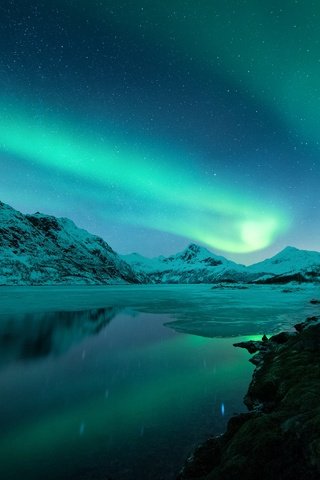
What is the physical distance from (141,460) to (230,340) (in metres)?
17.9

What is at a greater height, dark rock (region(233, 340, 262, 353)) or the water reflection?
dark rock (region(233, 340, 262, 353))

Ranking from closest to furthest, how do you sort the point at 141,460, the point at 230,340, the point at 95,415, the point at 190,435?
1. the point at 141,460
2. the point at 190,435
3. the point at 95,415
4. the point at 230,340

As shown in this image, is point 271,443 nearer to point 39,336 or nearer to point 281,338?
point 281,338

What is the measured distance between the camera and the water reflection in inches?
792

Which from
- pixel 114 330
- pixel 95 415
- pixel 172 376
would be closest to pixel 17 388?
pixel 95 415

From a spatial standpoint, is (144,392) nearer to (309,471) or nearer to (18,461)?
(18,461)

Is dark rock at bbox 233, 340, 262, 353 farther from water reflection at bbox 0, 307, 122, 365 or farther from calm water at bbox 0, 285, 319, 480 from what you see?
water reflection at bbox 0, 307, 122, 365

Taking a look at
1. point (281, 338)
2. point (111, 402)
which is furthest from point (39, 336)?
point (281, 338)

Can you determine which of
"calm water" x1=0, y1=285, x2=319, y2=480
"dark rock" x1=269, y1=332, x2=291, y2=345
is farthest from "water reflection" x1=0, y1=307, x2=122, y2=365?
"dark rock" x1=269, y1=332, x2=291, y2=345

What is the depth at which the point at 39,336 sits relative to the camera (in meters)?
25.6

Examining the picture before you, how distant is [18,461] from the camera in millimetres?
8484

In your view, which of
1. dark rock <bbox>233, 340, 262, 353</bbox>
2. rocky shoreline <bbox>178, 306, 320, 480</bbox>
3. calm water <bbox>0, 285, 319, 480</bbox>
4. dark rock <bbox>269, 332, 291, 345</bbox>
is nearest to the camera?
rocky shoreline <bbox>178, 306, 320, 480</bbox>

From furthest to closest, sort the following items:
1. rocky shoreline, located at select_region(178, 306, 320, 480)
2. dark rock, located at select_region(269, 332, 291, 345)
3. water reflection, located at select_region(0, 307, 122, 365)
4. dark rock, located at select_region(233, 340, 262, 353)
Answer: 1. dark rock, located at select_region(269, 332, 291, 345)
2. dark rock, located at select_region(233, 340, 262, 353)
3. water reflection, located at select_region(0, 307, 122, 365)
4. rocky shoreline, located at select_region(178, 306, 320, 480)

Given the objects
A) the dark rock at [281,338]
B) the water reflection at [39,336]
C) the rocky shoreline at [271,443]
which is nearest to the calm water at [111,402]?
the water reflection at [39,336]
